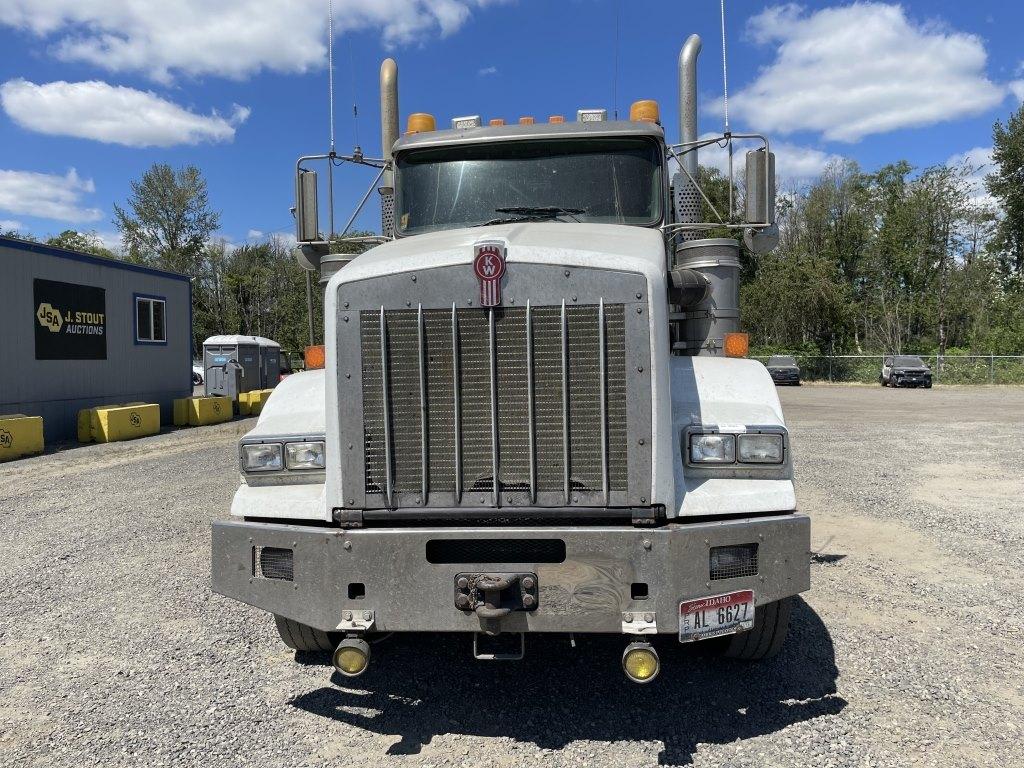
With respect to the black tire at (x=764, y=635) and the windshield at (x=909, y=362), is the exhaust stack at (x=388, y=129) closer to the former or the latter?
the black tire at (x=764, y=635)

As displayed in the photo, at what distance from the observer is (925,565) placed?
551 centimetres

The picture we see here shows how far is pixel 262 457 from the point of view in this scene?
3291 millimetres

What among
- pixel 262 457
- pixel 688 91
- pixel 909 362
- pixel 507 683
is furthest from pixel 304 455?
pixel 909 362

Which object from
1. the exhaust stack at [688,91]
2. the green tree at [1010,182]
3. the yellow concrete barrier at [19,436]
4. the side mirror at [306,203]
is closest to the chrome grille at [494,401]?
the side mirror at [306,203]

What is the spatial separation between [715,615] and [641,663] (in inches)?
14.3

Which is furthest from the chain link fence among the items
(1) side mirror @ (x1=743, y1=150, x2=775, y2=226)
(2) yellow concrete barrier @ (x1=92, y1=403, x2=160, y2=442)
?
(1) side mirror @ (x1=743, y1=150, x2=775, y2=226)

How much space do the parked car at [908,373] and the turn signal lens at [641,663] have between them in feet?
111

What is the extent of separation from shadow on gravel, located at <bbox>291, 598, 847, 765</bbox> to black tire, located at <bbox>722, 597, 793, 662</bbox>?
0.45 feet

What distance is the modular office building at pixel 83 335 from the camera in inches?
529

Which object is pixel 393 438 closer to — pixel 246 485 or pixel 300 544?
pixel 300 544

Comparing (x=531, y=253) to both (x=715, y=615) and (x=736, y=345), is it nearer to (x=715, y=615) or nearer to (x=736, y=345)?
(x=715, y=615)

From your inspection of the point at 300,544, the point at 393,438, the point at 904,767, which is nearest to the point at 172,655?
the point at 300,544

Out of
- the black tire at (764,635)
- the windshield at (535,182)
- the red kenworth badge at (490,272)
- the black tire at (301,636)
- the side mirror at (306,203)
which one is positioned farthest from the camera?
the side mirror at (306,203)

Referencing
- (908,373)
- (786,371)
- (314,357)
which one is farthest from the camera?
(786,371)
